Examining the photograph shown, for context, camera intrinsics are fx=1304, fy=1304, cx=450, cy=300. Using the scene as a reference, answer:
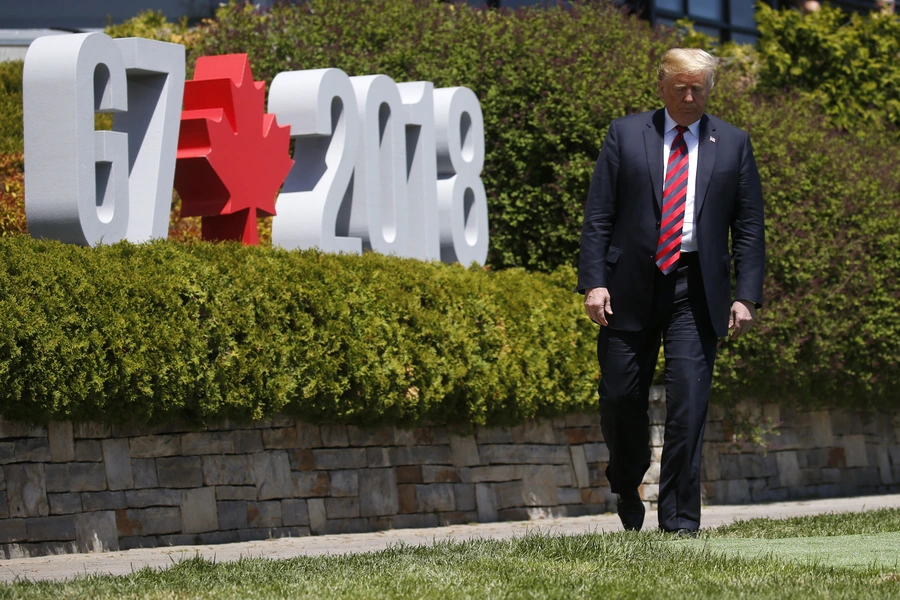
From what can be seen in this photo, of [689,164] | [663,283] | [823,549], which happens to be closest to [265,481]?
[663,283]

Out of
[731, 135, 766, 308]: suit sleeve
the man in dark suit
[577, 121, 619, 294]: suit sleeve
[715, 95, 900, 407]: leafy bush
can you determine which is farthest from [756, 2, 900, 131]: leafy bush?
[577, 121, 619, 294]: suit sleeve

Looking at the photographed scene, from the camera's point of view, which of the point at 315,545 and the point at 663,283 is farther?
the point at 315,545

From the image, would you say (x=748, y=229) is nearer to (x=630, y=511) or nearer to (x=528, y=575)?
(x=630, y=511)

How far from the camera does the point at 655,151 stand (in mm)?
5664

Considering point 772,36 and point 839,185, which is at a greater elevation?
point 772,36

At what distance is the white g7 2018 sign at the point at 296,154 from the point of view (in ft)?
24.1

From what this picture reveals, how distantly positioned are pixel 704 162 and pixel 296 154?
4298mm

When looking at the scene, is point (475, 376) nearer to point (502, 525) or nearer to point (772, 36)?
point (502, 525)

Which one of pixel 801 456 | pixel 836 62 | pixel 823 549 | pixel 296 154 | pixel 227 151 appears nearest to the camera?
pixel 823 549

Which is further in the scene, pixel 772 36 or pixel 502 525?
pixel 772 36

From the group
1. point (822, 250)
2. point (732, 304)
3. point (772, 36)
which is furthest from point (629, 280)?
point (772, 36)

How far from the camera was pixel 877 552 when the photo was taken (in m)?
4.88

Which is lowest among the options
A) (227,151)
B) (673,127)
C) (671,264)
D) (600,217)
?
(671,264)

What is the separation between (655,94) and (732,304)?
5612 mm
